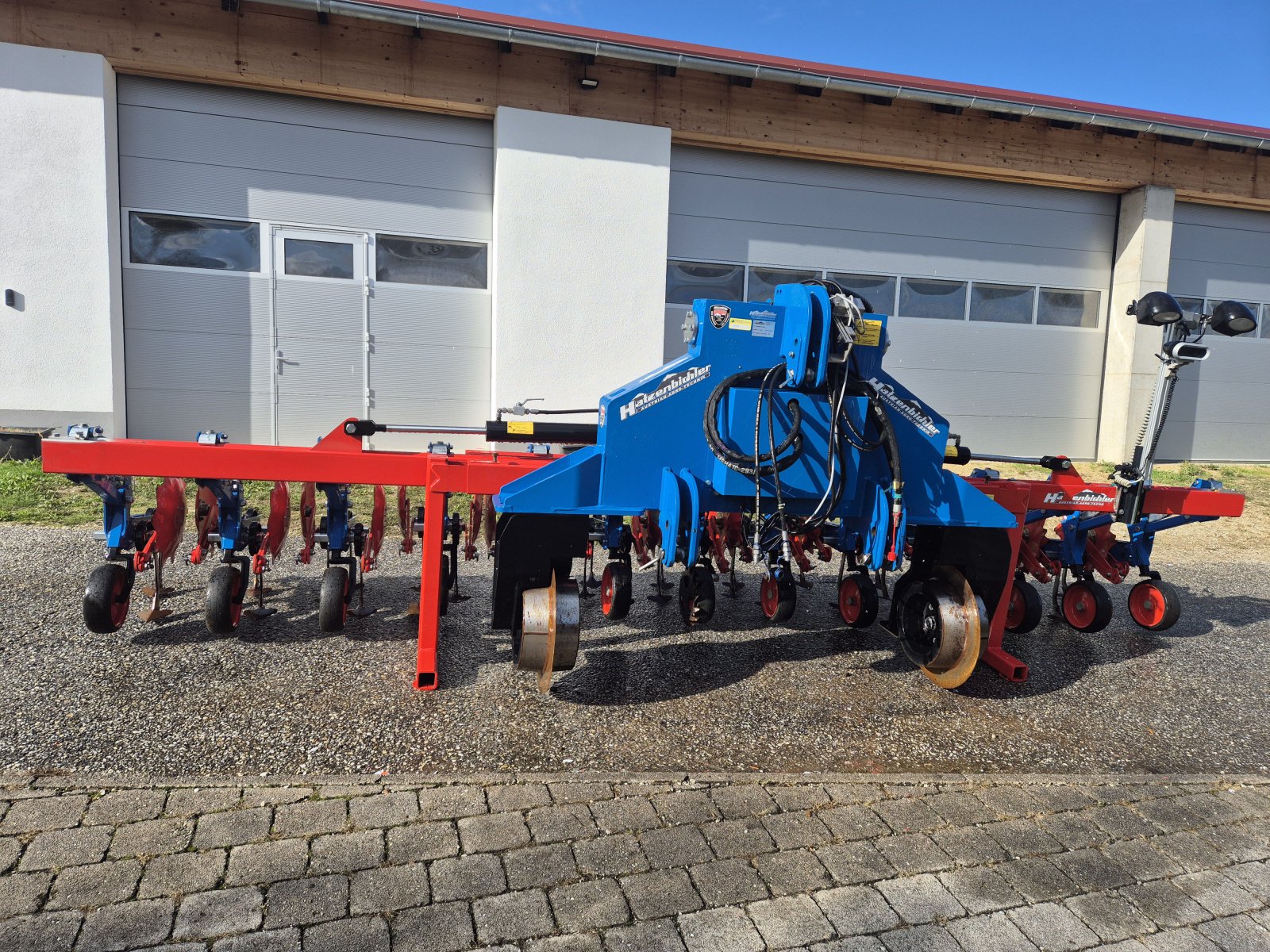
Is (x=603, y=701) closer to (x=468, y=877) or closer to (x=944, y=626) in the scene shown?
(x=468, y=877)

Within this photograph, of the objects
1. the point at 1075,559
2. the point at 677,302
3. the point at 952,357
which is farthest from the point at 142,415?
the point at 952,357

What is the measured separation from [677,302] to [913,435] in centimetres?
792

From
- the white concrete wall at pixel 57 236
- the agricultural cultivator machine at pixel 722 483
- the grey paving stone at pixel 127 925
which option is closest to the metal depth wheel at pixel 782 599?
the agricultural cultivator machine at pixel 722 483

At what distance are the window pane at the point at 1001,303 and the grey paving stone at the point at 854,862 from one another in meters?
11.4

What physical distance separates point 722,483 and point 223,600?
2639 mm

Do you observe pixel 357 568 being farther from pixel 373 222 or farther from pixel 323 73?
pixel 323 73

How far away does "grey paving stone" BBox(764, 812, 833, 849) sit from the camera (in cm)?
272

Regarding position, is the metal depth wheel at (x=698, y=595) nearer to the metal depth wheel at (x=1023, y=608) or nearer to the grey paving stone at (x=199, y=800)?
the metal depth wheel at (x=1023, y=608)

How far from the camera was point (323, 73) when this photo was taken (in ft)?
31.6

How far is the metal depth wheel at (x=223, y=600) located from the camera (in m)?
4.19

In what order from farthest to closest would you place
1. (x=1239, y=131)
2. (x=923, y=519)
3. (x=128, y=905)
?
(x=1239, y=131) < (x=923, y=519) < (x=128, y=905)

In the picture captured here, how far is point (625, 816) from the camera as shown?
2820 millimetres

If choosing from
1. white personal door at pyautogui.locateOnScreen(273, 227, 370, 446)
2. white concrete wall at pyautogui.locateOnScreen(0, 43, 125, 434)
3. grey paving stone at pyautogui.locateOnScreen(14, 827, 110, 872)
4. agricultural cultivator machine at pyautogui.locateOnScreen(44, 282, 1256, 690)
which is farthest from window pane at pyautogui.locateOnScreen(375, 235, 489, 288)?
grey paving stone at pyautogui.locateOnScreen(14, 827, 110, 872)

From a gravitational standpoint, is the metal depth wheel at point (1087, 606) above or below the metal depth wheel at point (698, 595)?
below
